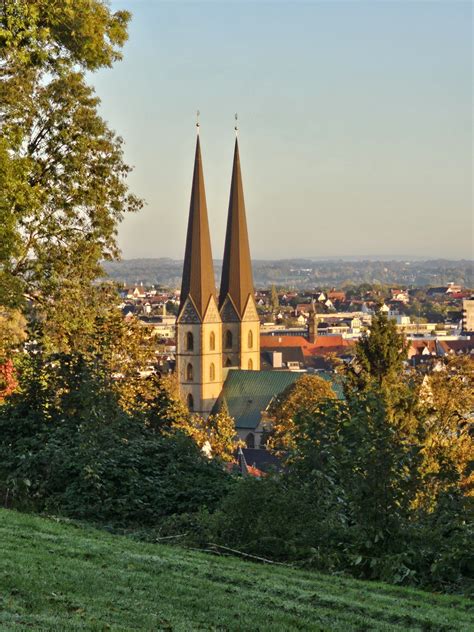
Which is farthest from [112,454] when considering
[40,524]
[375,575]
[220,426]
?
[220,426]

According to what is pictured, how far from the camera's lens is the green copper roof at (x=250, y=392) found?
334ft

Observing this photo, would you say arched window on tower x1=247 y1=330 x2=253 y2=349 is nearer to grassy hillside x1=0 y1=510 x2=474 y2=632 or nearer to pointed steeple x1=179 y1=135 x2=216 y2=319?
pointed steeple x1=179 y1=135 x2=216 y2=319

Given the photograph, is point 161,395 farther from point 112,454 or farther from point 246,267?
point 246,267

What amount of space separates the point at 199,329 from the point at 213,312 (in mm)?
1967

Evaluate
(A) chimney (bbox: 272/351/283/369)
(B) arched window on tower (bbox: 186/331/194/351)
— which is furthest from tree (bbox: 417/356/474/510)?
(A) chimney (bbox: 272/351/283/369)

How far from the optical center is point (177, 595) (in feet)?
31.3

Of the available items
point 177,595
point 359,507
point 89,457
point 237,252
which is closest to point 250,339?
point 237,252

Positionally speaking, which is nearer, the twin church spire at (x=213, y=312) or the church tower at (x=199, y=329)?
the twin church spire at (x=213, y=312)

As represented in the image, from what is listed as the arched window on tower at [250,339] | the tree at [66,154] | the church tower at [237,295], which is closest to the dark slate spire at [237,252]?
the church tower at [237,295]

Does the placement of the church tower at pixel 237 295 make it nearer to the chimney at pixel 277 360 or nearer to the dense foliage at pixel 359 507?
the chimney at pixel 277 360

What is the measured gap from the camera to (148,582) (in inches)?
391

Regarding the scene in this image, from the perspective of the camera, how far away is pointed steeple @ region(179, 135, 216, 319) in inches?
3831

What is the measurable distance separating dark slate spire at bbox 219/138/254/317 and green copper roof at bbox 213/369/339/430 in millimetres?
5968

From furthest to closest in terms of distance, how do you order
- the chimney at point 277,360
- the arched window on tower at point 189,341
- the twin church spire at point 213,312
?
1. the chimney at point 277,360
2. the arched window on tower at point 189,341
3. the twin church spire at point 213,312
